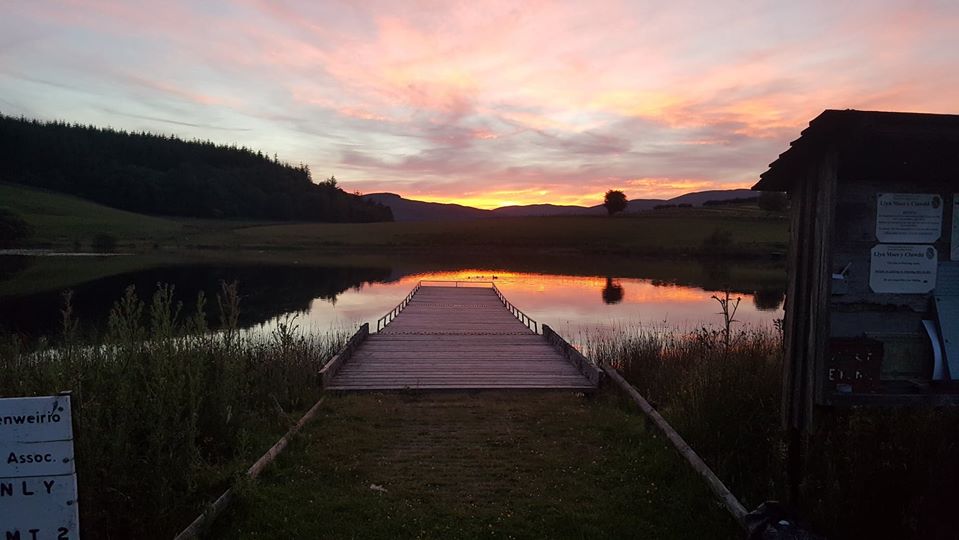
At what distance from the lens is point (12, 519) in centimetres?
299

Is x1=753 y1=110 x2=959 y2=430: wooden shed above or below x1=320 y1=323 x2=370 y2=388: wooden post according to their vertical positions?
above

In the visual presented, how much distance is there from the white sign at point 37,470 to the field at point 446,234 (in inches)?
2470

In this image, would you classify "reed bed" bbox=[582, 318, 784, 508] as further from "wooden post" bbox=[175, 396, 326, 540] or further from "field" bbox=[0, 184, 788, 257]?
"field" bbox=[0, 184, 788, 257]

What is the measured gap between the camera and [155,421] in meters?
5.00

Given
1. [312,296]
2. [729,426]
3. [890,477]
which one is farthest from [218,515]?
[312,296]

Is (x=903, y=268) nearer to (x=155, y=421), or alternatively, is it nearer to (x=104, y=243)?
(x=155, y=421)

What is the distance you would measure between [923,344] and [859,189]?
1.19m

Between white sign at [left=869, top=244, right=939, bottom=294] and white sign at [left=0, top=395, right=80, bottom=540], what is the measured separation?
16.6ft

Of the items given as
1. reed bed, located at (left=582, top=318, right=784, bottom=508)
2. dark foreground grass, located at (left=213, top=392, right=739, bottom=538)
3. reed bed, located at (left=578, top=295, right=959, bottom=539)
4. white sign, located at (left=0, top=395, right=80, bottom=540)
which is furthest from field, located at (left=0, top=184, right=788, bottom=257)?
white sign, located at (left=0, top=395, right=80, bottom=540)

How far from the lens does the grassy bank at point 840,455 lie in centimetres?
432

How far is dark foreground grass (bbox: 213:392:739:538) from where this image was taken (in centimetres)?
457

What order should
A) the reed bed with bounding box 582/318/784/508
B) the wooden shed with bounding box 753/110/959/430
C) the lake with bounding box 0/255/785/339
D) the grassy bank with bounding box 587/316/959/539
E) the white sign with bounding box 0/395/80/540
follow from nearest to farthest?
1. the white sign with bounding box 0/395/80/540
2. the wooden shed with bounding box 753/110/959/430
3. the grassy bank with bounding box 587/316/959/539
4. the reed bed with bounding box 582/318/784/508
5. the lake with bounding box 0/255/785/339

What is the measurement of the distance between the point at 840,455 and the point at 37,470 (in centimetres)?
574

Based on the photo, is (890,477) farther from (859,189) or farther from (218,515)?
(218,515)
